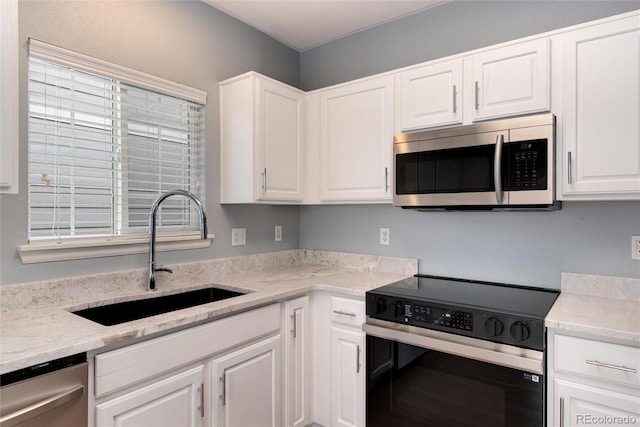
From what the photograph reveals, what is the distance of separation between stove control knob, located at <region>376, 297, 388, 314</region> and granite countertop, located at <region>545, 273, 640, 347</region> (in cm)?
68

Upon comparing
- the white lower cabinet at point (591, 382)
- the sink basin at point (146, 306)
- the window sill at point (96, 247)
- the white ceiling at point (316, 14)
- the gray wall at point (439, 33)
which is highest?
the white ceiling at point (316, 14)

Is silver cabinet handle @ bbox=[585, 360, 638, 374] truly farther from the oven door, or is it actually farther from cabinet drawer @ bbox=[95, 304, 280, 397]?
cabinet drawer @ bbox=[95, 304, 280, 397]

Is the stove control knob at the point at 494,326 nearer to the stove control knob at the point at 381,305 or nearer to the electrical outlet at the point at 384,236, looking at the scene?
the stove control knob at the point at 381,305

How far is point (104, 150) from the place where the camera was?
1.87m

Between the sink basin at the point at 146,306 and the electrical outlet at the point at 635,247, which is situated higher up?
the electrical outlet at the point at 635,247

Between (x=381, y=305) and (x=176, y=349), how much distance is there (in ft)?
3.12

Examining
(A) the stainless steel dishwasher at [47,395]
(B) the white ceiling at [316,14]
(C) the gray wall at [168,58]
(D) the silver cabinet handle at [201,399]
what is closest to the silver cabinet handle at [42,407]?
(A) the stainless steel dishwasher at [47,395]

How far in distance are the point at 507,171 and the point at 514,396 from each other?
0.98 meters

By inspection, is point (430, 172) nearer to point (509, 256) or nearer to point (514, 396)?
point (509, 256)

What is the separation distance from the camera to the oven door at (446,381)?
1480 mm

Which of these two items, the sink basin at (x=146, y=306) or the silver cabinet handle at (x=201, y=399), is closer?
the silver cabinet handle at (x=201, y=399)

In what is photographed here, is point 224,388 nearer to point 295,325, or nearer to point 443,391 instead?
point 295,325

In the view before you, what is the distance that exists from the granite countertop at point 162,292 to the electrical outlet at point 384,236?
0.11m

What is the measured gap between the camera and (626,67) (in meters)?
1.58
